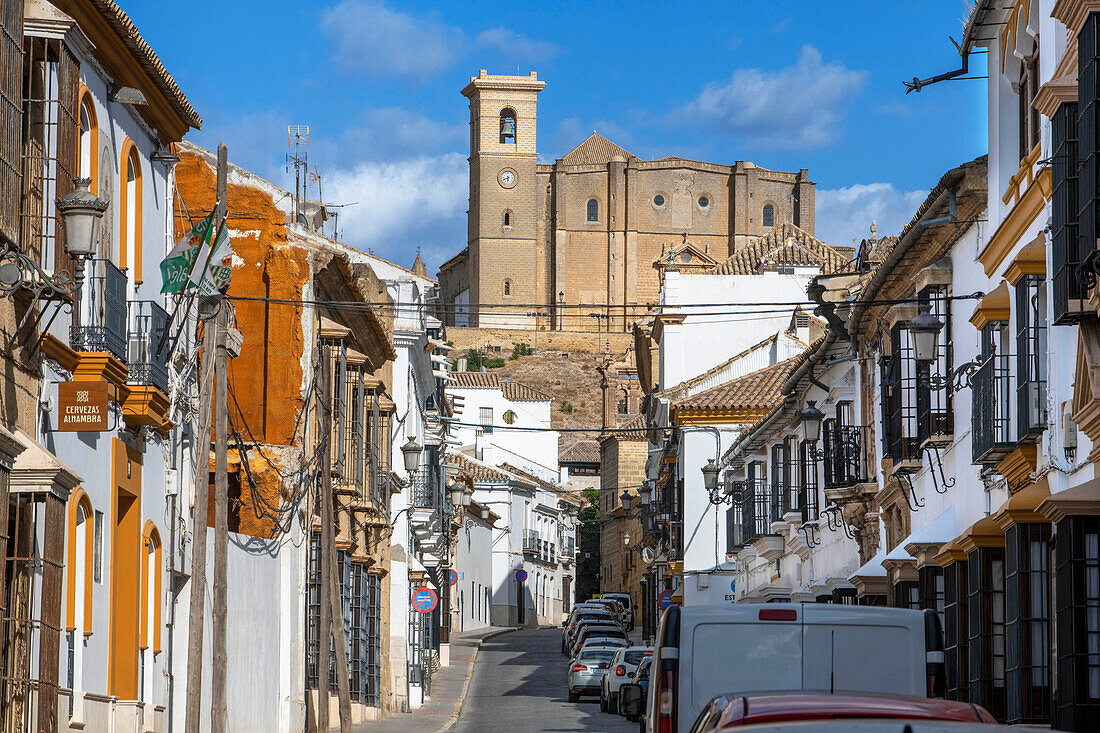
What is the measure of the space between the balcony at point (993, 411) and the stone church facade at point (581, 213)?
110784 mm

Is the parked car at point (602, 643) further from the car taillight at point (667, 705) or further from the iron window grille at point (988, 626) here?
the car taillight at point (667, 705)

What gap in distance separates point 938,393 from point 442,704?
17.7 m

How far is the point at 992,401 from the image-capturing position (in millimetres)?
16766

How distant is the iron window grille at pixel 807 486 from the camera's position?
31263 millimetres

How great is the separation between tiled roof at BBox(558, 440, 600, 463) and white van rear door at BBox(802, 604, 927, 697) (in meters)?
103

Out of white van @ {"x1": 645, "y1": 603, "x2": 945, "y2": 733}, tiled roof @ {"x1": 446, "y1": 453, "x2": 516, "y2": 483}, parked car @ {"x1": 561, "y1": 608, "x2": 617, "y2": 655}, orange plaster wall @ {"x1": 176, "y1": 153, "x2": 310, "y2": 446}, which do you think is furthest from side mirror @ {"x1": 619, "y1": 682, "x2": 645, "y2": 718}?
tiled roof @ {"x1": 446, "y1": 453, "x2": 516, "y2": 483}

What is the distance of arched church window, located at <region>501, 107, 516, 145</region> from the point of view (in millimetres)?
129250

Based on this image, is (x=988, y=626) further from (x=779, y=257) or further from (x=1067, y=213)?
(x=779, y=257)

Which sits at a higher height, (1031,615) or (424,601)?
(1031,615)

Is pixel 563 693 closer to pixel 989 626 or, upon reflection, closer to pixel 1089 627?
pixel 989 626

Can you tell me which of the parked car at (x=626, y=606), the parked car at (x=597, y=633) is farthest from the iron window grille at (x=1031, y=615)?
the parked car at (x=626, y=606)

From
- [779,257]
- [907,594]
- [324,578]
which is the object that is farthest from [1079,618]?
[779,257]

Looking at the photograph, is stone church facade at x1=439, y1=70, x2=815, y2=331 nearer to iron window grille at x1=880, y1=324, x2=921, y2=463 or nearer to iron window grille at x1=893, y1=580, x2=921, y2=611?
iron window grille at x1=880, y1=324, x2=921, y2=463

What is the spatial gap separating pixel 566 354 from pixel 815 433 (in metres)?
107
